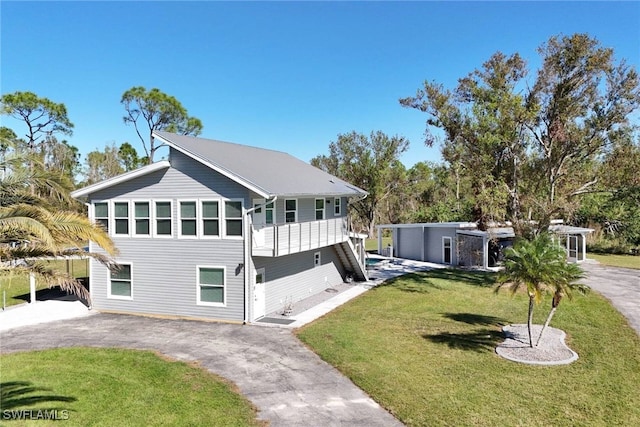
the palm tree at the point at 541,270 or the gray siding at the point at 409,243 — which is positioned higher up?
the palm tree at the point at 541,270

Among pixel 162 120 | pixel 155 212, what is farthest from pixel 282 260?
pixel 162 120

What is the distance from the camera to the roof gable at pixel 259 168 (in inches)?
624

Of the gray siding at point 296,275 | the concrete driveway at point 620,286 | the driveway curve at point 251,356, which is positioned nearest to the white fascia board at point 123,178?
the driveway curve at point 251,356

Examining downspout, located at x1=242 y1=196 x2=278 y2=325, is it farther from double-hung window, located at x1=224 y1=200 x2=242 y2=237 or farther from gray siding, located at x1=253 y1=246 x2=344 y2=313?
gray siding, located at x1=253 y1=246 x2=344 y2=313

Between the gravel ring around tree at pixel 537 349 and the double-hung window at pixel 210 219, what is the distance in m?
Answer: 10.3

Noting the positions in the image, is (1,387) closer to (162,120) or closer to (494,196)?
(494,196)

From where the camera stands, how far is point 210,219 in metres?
16.4

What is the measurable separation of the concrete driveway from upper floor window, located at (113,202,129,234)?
62.1 feet

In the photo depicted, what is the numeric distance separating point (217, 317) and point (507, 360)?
32.5ft

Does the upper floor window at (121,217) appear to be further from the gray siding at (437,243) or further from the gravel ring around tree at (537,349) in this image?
the gray siding at (437,243)

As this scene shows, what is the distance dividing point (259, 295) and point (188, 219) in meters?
3.95

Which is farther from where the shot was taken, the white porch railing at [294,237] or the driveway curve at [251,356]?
the white porch railing at [294,237]
